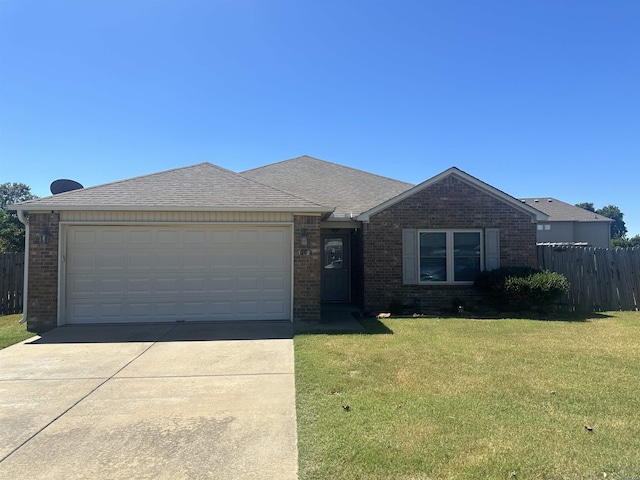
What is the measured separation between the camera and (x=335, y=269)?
43.9 feet

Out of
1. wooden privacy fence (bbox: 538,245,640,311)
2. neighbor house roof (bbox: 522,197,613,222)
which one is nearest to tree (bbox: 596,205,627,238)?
neighbor house roof (bbox: 522,197,613,222)

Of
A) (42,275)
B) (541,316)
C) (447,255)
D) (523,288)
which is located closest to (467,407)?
(523,288)

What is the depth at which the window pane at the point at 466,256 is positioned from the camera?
11.5 m

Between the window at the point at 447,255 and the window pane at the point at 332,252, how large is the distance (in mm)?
2633

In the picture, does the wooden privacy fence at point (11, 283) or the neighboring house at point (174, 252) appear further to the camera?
the wooden privacy fence at point (11, 283)

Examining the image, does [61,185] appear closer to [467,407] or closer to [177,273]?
[177,273]

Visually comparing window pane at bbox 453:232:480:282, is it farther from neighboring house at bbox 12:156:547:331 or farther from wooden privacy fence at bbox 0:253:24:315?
wooden privacy fence at bbox 0:253:24:315

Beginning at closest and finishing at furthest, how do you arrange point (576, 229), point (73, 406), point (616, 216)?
point (73, 406)
point (576, 229)
point (616, 216)

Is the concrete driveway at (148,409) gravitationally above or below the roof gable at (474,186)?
below

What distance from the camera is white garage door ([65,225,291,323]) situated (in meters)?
9.10

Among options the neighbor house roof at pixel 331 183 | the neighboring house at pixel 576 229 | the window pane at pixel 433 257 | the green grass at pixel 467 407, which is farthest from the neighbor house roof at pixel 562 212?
the green grass at pixel 467 407

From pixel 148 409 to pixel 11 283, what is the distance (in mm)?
10827

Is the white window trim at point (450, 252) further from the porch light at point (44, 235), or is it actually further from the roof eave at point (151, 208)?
the porch light at point (44, 235)

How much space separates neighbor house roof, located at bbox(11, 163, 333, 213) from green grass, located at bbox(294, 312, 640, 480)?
3.42m
